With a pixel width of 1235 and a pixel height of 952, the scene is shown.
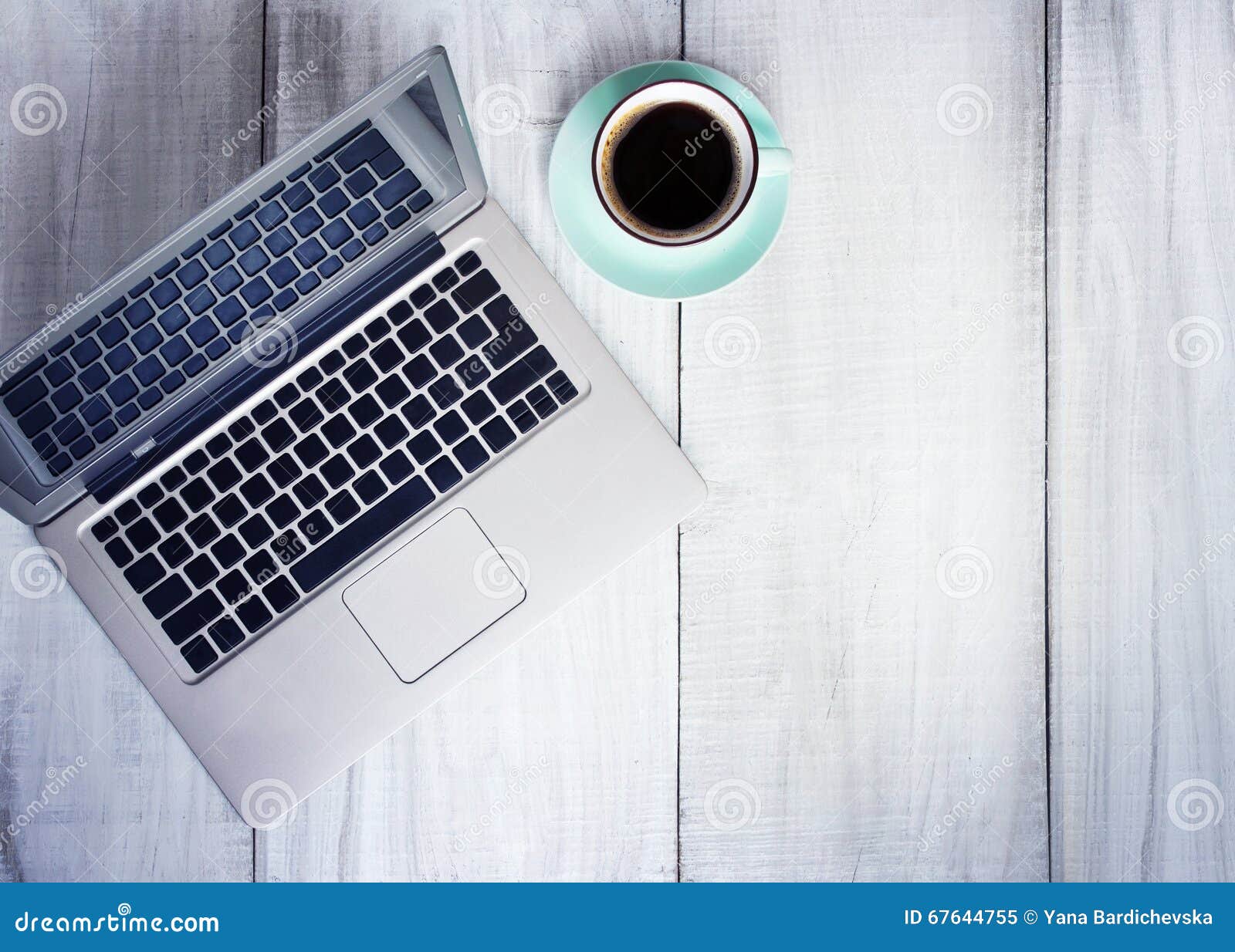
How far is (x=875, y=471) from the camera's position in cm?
78

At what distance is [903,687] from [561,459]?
14.3 inches

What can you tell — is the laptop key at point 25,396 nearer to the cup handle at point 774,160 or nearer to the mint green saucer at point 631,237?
the mint green saucer at point 631,237

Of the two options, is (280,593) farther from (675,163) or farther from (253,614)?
(675,163)

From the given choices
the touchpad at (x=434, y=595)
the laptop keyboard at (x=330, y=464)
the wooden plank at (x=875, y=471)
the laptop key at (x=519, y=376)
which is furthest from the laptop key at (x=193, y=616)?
the wooden plank at (x=875, y=471)

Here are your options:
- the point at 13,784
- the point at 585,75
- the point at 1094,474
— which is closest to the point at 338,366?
the point at 585,75

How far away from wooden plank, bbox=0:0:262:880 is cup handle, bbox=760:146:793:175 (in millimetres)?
437

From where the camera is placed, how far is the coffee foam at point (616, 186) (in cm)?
69

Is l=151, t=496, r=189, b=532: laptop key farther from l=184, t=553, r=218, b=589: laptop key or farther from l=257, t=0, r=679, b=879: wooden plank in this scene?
l=257, t=0, r=679, b=879: wooden plank

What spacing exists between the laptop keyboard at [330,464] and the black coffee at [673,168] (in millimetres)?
138

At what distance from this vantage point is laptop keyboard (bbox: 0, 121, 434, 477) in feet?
2.25

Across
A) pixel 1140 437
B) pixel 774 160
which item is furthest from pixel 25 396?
pixel 1140 437

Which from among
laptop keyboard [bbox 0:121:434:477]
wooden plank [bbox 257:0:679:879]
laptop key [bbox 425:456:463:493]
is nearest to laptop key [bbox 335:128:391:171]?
laptop keyboard [bbox 0:121:434:477]

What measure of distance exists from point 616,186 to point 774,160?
0.13 meters

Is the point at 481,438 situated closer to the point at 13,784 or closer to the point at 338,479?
the point at 338,479
